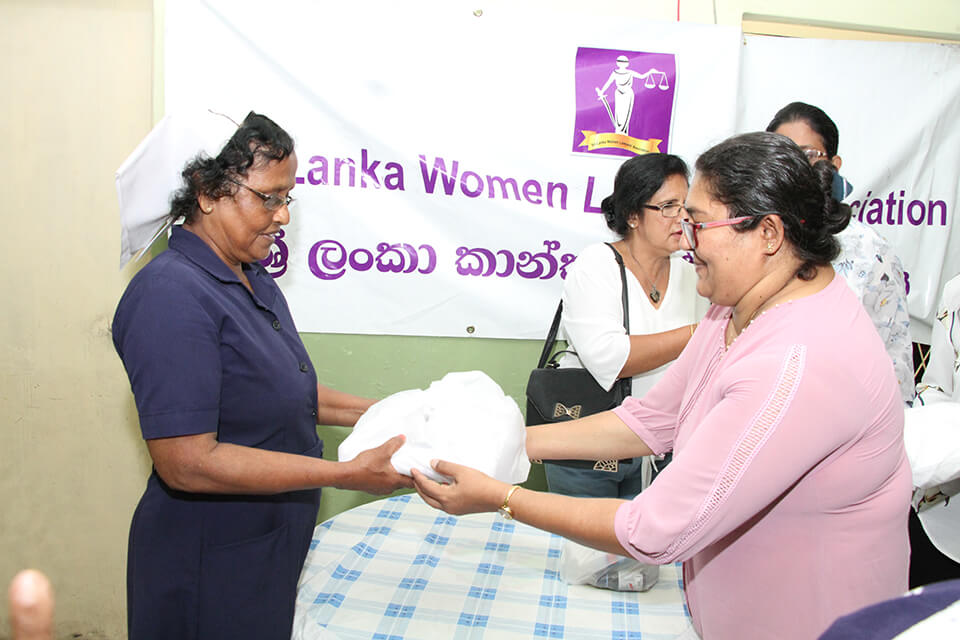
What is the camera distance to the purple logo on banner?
2758 millimetres

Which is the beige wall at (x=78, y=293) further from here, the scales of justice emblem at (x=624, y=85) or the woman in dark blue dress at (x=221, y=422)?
the woman in dark blue dress at (x=221, y=422)

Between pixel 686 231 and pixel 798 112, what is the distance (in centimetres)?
126

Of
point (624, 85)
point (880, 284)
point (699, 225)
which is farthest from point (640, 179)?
point (699, 225)

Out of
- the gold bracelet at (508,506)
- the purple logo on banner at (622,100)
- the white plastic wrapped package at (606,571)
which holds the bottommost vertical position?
the white plastic wrapped package at (606,571)

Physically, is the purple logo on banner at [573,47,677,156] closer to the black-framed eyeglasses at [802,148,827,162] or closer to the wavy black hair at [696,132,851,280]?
the black-framed eyeglasses at [802,148,827,162]

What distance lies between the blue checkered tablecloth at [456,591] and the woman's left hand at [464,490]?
9.7 inches

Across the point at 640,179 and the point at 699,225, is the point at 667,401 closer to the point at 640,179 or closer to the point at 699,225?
the point at 699,225

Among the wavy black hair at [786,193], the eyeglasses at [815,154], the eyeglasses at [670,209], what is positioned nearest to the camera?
the wavy black hair at [786,193]

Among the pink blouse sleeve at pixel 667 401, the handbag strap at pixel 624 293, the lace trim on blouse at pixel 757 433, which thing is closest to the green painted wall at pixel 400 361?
the handbag strap at pixel 624 293

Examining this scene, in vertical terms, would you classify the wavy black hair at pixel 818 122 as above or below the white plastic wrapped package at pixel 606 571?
above

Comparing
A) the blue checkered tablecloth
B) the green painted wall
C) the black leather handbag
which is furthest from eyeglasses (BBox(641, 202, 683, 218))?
the blue checkered tablecloth

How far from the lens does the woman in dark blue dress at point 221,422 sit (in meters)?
1.36

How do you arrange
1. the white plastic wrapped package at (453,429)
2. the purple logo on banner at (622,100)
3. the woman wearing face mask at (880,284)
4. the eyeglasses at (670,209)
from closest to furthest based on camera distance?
1. the white plastic wrapped package at (453,429)
2. the woman wearing face mask at (880,284)
3. the eyeglasses at (670,209)
4. the purple logo on banner at (622,100)

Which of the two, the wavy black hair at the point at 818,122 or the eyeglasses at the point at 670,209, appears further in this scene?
the eyeglasses at the point at 670,209
